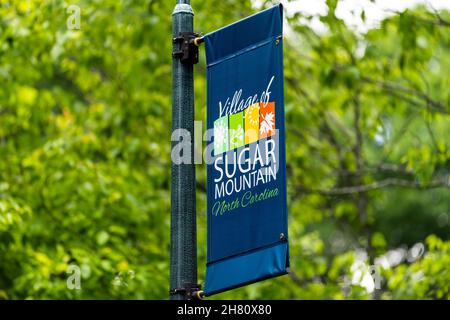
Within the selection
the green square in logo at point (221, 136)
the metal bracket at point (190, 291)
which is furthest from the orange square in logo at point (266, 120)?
the metal bracket at point (190, 291)

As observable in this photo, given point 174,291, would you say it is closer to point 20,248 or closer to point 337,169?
point 20,248

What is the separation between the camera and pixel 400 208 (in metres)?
34.1

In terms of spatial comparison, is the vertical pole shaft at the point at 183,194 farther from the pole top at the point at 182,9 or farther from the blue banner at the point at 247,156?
the blue banner at the point at 247,156

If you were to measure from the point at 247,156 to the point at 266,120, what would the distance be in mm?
300

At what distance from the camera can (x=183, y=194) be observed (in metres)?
8.70

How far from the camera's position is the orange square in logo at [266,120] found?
8281 millimetres

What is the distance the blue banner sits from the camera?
26.5 ft

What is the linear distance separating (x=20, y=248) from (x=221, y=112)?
5.90m

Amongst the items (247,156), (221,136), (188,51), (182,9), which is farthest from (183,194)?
(182,9)

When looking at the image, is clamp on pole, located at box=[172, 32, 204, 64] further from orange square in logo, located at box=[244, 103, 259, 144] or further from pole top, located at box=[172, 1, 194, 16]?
orange square in logo, located at box=[244, 103, 259, 144]

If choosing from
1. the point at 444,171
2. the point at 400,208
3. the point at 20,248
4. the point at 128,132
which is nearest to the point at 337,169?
the point at 128,132

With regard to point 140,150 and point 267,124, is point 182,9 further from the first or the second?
point 140,150

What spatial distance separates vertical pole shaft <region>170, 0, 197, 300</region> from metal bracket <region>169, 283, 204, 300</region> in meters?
0.02

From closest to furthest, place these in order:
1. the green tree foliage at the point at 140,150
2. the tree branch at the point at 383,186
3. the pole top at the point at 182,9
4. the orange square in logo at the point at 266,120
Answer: the orange square in logo at the point at 266,120, the pole top at the point at 182,9, the green tree foliage at the point at 140,150, the tree branch at the point at 383,186
